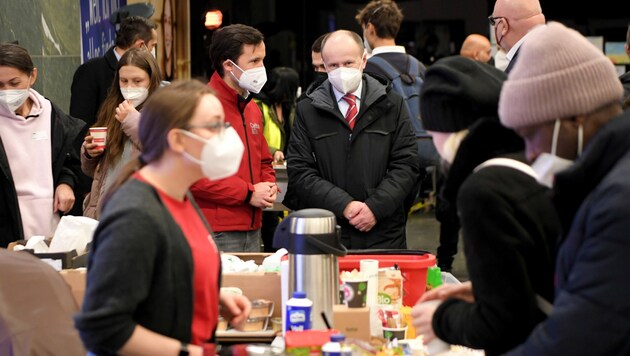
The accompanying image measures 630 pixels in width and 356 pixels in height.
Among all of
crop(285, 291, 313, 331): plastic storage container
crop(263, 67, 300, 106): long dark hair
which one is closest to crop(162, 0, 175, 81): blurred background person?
crop(263, 67, 300, 106): long dark hair

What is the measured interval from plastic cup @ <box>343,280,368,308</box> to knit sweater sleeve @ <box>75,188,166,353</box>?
49.2 inches

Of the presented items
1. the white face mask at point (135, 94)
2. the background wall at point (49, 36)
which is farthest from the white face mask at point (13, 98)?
the background wall at point (49, 36)

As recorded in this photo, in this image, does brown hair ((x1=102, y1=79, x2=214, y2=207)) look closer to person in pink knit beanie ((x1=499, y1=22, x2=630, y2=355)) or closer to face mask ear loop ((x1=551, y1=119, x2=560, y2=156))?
person in pink knit beanie ((x1=499, y1=22, x2=630, y2=355))

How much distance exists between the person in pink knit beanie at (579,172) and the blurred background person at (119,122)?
9.65ft

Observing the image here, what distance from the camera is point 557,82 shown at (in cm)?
248

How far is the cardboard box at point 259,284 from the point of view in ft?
14.0

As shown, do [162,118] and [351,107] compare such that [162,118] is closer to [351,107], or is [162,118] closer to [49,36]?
[351,107]

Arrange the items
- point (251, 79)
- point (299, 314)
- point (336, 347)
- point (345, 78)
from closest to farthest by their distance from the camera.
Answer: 1. point (336, 347)
2. point (299, 314)
3. point (251, 79)
4. point (345, 78)

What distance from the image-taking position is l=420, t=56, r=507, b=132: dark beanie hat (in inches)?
114

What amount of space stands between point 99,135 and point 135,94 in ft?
0.99

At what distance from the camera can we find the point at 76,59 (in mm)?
8633

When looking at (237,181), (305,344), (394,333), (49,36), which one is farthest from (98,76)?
(305,344)

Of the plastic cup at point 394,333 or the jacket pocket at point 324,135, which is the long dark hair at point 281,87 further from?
the plastic cup at point 394,333

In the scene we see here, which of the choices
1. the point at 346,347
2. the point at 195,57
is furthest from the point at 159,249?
the point at 195,57
